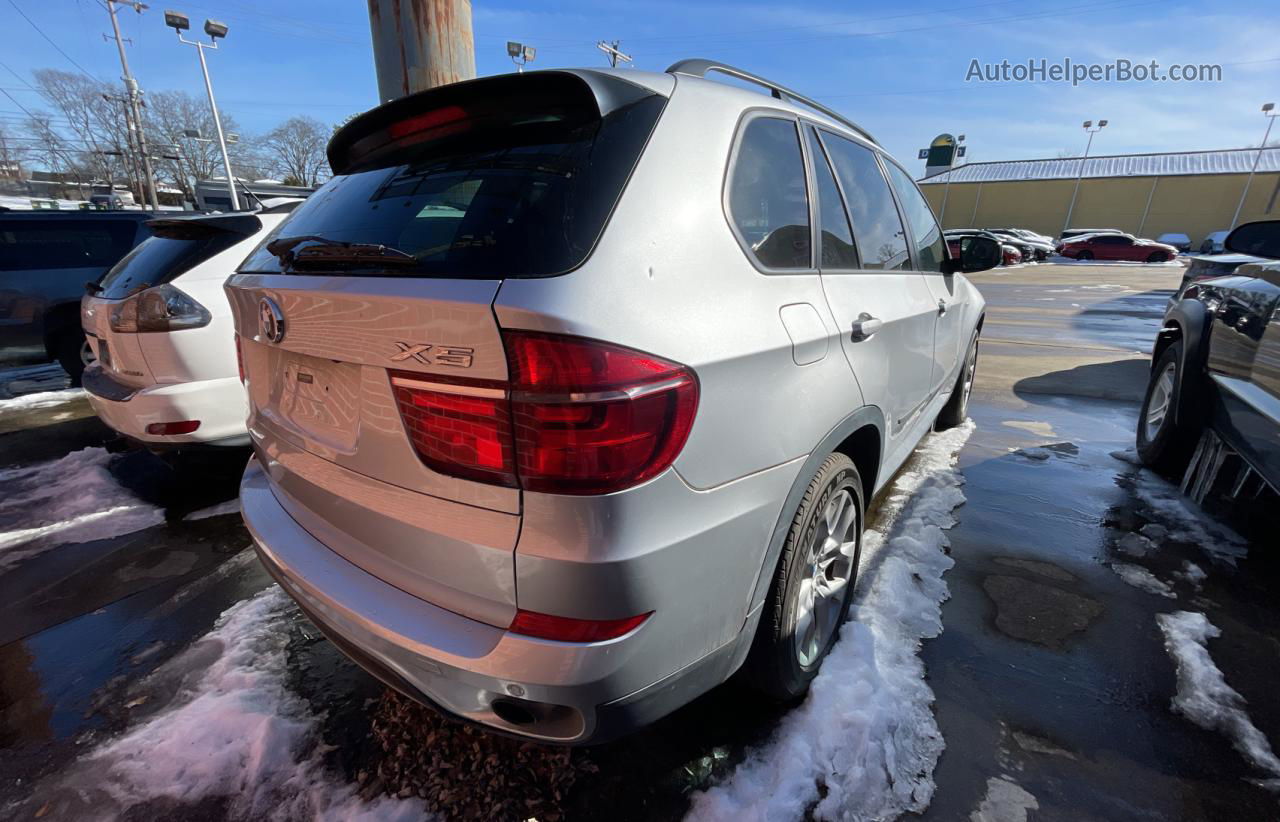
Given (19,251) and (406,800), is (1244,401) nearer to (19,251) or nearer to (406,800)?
(406,800)

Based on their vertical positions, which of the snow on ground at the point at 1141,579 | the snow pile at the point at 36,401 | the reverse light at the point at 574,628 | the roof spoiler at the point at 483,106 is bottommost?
the snow pile at the point at 36,401

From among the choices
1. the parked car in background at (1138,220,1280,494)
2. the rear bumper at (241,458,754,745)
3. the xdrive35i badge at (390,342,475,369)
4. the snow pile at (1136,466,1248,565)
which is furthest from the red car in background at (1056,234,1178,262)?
the xdrive35i badge at (390,342,475,369)

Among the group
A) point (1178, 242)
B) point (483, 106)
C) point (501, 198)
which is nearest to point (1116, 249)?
point (1178, 242)

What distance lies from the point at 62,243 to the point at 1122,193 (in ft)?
210

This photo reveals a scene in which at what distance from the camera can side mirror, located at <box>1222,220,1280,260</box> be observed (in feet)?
9.37

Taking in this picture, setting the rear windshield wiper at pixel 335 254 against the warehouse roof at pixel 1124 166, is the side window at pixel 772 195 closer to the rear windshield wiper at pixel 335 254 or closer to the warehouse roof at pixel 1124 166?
the rear windshield wiper at pixel 335 254

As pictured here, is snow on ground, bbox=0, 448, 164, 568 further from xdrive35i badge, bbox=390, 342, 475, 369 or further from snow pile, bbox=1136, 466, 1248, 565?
snow pile, bbox=1136, 466, 1248, 565

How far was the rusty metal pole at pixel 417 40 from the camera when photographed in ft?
12.7

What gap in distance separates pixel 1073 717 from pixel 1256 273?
2507 millimetres

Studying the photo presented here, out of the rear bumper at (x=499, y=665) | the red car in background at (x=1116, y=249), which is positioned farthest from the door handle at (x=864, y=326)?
the red car in background at (x=1116, y=249)

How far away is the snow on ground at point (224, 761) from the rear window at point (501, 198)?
1491 mm

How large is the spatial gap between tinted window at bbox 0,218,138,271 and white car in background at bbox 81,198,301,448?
3.74 metres

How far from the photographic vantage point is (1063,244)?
34.9 metres

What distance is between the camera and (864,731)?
74.9 inches
